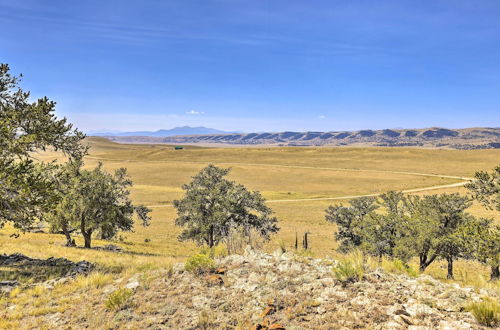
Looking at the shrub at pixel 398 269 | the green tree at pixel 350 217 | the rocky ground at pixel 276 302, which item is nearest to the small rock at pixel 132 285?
the rocky ground at pixel 276 302

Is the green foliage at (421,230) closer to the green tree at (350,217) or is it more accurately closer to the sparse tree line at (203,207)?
the sparse tree line at (203,207)

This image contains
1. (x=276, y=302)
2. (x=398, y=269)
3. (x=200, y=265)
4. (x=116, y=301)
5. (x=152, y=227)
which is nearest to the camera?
(x=276, y=302)

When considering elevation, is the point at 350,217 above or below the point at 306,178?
above

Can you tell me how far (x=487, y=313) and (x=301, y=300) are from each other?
3.93m

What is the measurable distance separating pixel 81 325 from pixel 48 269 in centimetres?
665

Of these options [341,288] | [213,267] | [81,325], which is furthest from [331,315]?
[81,325]

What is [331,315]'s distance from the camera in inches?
275

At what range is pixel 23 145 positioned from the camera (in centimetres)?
1130

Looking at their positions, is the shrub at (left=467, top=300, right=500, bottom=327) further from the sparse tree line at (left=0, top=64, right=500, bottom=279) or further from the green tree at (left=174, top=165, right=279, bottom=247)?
the green tree at (left=174, top=165, right=279, bottom=247)

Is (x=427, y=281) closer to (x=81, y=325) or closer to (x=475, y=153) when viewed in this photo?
(x=81, y=325)

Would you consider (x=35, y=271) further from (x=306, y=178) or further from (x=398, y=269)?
(x=306, y=178)

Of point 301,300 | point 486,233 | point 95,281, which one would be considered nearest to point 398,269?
point 301,300

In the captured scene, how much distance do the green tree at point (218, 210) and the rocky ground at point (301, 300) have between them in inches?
658

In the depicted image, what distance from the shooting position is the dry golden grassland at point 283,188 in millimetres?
17188
